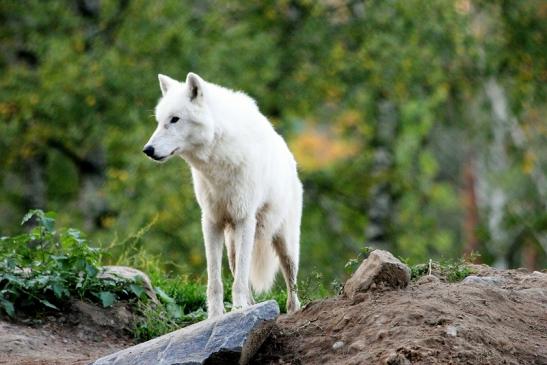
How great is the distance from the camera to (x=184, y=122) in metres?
7.36

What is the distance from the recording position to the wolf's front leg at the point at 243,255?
24.7 feet

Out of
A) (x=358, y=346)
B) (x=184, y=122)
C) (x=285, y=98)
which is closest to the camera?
(x=358, y=346)

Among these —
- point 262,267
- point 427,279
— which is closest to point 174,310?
point 262,267

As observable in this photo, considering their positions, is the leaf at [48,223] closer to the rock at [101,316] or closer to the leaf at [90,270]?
the leaf at [90,270]

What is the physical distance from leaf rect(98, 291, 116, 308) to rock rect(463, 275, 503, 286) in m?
2.61

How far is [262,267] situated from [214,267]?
822 millimetres

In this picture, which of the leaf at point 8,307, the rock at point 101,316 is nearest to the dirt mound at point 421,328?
the rock at point 101,316

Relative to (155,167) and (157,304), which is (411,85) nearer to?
(155,167)

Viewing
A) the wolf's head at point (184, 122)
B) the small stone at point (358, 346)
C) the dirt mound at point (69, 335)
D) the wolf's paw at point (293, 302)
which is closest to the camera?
the small stone at point (358, 346)

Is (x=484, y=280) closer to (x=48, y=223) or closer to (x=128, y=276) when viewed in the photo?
(x=128, y=276)

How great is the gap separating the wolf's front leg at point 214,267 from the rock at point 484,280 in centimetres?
182

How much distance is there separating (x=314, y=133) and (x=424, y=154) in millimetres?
16929

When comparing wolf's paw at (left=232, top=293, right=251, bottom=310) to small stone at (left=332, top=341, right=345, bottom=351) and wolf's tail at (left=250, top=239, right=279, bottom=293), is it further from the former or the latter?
small stone at (left=332, top=341, right=345, bottom=351)

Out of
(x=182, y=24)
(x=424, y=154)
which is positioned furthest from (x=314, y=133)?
(x=182, y=24)
